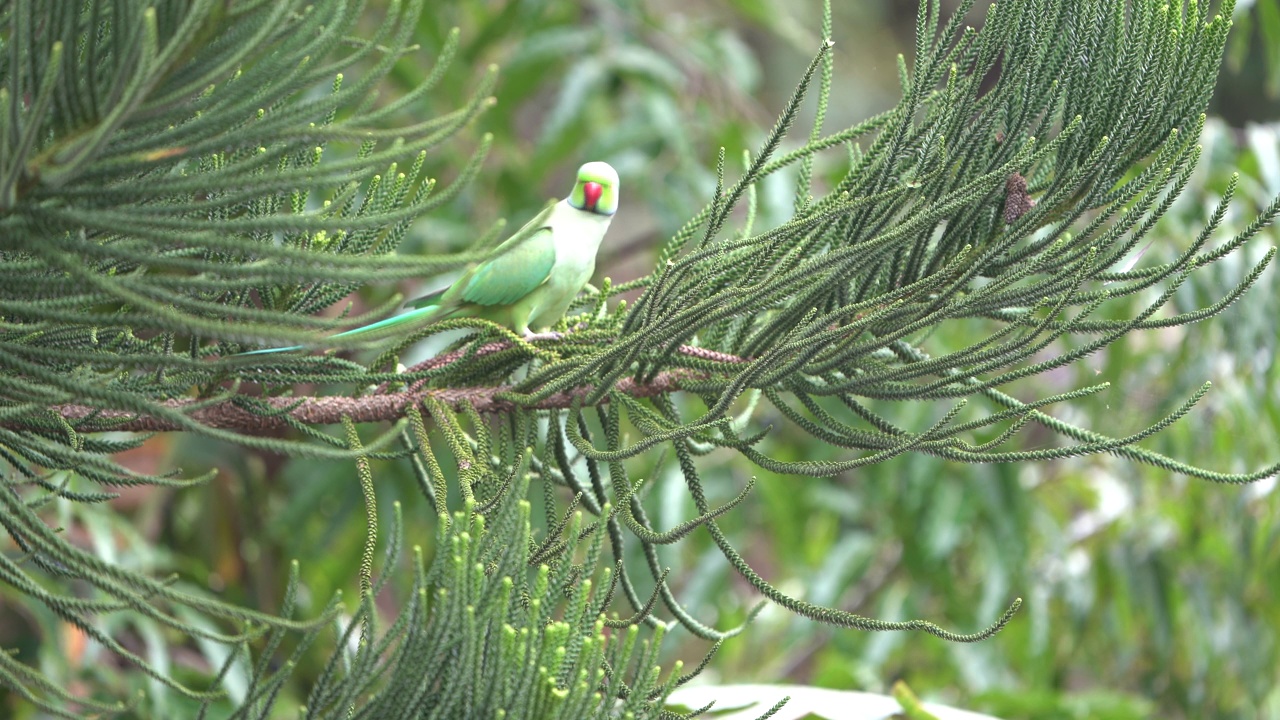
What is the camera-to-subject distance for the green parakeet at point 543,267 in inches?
27.9

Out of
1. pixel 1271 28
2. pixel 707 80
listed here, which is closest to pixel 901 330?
pixel 1271 28

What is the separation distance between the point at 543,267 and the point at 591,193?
7 cm

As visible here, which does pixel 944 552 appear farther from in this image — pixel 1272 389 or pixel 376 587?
pixel 376 587

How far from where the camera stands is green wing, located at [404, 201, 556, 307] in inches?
27.8

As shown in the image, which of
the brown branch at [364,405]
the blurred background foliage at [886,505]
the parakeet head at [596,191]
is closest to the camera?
the brown branch at [364,405]

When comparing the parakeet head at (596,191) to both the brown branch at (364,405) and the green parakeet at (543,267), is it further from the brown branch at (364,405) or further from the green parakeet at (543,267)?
the brown branch at (364,405)

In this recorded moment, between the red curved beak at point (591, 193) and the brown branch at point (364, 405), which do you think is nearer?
the brown branch at point (364, 405)

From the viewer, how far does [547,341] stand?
26.0 inches

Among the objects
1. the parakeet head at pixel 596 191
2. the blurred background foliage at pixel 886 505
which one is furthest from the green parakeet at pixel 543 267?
the blurred background foliage at pixel 886 505

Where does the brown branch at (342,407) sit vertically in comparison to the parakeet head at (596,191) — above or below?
A: below

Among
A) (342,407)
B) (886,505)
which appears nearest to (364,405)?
(342,407)

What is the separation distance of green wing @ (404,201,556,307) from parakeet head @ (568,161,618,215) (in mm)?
40

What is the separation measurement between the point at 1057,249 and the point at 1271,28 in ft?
4.19

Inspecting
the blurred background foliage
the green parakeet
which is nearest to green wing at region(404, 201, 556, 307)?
the green parakeet
